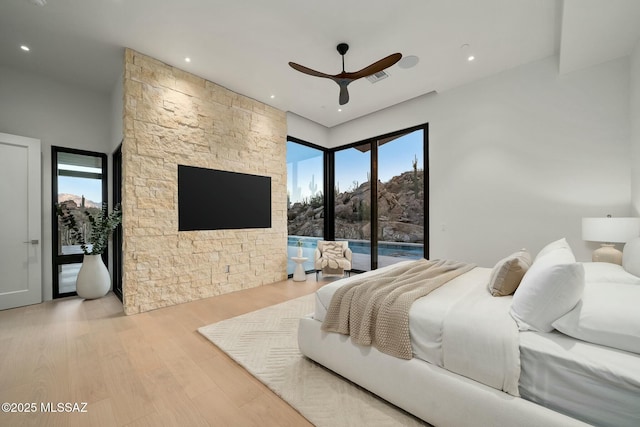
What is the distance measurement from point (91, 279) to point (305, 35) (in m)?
4.30

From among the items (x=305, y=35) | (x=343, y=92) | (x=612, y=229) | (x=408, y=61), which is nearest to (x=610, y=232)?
(x=612, y=229)

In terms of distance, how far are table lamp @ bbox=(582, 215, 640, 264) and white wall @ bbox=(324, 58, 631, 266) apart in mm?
514

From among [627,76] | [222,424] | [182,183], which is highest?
[627,76]

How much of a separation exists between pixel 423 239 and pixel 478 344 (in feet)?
10.7

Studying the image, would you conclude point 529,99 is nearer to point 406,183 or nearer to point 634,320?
point 406,183

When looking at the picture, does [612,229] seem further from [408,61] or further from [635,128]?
[408,61]

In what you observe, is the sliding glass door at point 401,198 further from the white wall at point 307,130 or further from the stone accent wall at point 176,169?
the stone accent wall at point 176,169

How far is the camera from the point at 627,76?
280 cm

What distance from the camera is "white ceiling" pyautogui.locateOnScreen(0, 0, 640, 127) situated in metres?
2.45

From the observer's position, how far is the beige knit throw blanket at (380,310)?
63.5 inches

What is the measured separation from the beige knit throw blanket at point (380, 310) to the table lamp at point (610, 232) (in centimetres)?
171

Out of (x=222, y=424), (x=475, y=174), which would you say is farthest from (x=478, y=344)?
(x=475, y=174)

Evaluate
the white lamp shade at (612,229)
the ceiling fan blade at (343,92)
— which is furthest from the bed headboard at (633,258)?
the ceiling fan blade at (343,92)

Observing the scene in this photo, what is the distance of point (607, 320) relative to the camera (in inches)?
46.4
